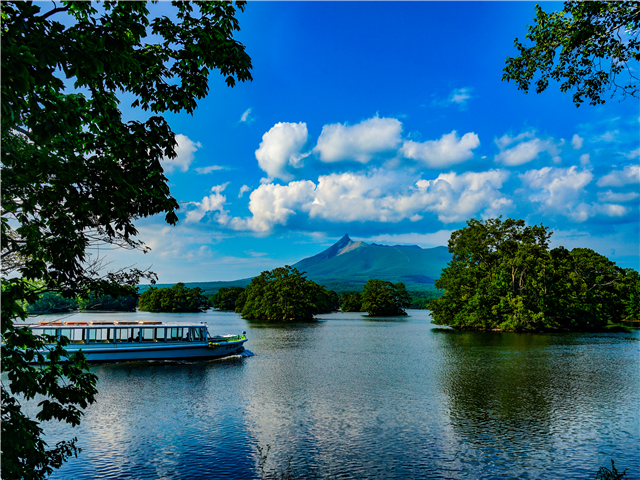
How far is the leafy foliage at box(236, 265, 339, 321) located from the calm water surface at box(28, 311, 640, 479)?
7359 centimetres

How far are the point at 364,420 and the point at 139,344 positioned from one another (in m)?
27.4

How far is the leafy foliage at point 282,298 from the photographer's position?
112562 mm

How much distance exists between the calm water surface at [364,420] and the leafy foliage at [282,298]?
7359 centimetres

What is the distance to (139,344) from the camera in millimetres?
39656

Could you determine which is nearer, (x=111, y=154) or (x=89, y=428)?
(x=111, y=154)

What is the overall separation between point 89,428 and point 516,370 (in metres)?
31.1

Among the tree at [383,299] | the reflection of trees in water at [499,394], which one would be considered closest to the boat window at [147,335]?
the reflection of trees in water at [499,394]

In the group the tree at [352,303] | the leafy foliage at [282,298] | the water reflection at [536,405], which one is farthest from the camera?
the tree at [352,303]

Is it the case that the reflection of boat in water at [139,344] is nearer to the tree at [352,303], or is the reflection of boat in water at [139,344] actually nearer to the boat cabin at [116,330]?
the boat cabin at [116,330]

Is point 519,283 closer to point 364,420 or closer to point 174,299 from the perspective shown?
point 364,420

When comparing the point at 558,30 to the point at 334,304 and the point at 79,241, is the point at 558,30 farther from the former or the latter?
the point at 334,304

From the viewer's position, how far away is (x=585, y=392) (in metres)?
26.7

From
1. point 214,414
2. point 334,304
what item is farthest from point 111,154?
point 334,304

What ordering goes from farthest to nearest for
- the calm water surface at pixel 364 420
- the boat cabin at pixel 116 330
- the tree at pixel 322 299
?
1. the tree at pixel 322 299
2. the boat cabin at pixel 116 330
3. the calm water surface at pixel 364 420
